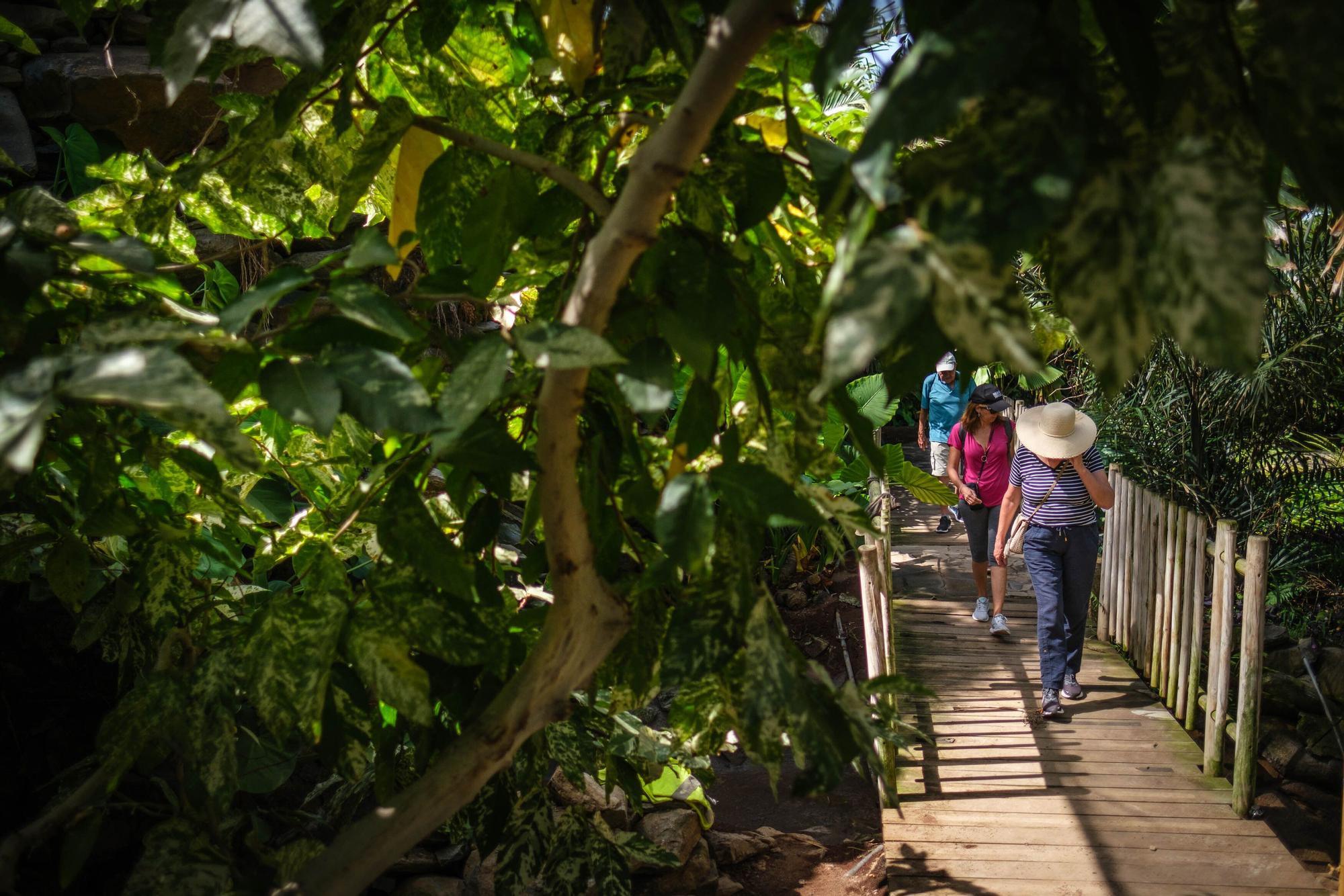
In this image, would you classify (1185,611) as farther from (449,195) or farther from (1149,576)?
(449,195)

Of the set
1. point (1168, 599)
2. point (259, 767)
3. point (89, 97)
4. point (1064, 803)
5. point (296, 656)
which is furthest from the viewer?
point (1168, 599)

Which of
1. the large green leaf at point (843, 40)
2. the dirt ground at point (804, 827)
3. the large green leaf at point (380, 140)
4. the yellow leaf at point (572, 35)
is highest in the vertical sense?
the yellow leaf at point (572, 35)

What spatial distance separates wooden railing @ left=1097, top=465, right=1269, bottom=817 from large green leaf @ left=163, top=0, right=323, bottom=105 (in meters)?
3.87

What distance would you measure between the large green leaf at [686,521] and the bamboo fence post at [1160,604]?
4655 mm

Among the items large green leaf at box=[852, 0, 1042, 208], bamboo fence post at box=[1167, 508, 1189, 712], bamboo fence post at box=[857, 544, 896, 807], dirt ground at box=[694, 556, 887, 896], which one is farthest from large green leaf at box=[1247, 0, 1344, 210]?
bamboo fence post at box=[1167, 508, 1189, 712]

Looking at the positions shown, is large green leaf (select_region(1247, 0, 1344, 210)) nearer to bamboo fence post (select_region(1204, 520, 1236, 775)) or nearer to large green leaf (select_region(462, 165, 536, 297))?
large green leaf (select_region(462, 165, 536, 297))

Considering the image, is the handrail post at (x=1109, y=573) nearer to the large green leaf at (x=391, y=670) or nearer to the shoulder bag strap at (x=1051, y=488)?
the shoulder bag strap at (x=1051, y=488)

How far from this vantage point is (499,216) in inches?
35.5

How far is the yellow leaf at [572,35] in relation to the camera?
94cm

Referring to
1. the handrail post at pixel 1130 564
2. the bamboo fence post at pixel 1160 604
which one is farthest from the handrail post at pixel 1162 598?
the handrail post at pixel 1130 564

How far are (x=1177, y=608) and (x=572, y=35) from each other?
4.46 meters

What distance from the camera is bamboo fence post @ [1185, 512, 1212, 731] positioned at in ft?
14.1

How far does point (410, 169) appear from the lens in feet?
3.50

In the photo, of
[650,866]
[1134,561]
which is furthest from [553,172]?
[1134,561]
